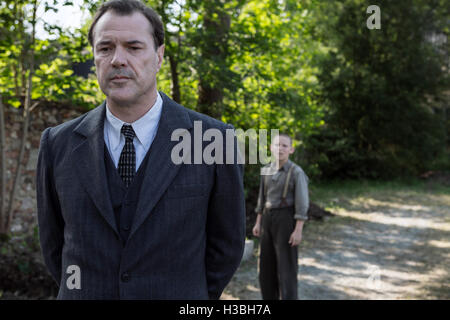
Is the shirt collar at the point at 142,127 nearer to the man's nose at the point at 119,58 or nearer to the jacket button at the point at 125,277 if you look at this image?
the man's nose at the point at 119,58

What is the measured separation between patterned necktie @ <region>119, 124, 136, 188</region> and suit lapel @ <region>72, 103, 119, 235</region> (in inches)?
3.2

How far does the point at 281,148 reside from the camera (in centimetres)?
548

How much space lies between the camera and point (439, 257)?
8.84 metres

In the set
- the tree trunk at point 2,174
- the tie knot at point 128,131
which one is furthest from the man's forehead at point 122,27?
the tree trunk at point 2,174

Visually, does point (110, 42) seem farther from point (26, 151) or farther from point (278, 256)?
point (26, 151)

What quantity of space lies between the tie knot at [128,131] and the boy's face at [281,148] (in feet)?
12.1

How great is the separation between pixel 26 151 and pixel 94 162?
6.67 metres

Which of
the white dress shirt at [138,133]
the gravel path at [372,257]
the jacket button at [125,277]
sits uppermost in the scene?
the white dress shirt at [138,133]

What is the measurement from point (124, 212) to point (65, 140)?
19.3 inches

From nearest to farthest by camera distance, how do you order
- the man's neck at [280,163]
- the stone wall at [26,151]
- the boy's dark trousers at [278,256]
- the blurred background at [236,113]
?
the boy's dark trousers at [278,256]
the man's neck at [280,163]
the blurred background at [236,113]
the stone wall at [26,151]

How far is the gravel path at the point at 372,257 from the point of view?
22.7ft

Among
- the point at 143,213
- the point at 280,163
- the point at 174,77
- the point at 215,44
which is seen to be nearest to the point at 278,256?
the point at 280,163
